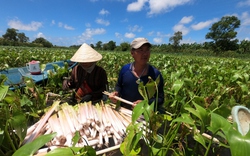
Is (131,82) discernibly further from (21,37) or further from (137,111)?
(21,37)

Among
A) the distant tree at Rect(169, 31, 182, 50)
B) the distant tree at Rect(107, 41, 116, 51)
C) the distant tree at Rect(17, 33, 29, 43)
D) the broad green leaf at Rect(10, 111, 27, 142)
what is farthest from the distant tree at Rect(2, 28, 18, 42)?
the broad green leaf at Rect(10, 111, 27, 142)

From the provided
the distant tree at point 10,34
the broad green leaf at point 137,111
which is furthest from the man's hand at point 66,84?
the distant tree at point 10,34

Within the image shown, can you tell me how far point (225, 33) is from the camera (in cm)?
3906

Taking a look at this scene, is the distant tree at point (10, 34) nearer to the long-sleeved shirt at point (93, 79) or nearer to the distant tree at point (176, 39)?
the distant tree at point (176, 39)

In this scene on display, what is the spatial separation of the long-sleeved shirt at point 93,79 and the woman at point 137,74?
454 millimetres

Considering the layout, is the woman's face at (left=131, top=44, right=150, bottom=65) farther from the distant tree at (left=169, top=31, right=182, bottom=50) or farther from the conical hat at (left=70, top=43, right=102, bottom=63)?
the distant tree at (left=169, top=31, right=182, bottom=50)

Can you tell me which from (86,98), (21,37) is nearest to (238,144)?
(86,98)

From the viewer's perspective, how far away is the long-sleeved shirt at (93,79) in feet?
8.70

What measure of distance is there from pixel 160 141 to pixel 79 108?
0.83 m

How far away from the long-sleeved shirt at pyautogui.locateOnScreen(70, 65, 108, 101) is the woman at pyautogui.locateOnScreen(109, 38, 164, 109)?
1.49 feet

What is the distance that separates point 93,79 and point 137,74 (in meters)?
0.80

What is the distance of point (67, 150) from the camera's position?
0.78 metres

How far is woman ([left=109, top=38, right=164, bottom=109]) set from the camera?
77.4 inches

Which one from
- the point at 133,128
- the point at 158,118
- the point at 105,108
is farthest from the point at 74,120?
the point at 158,118
